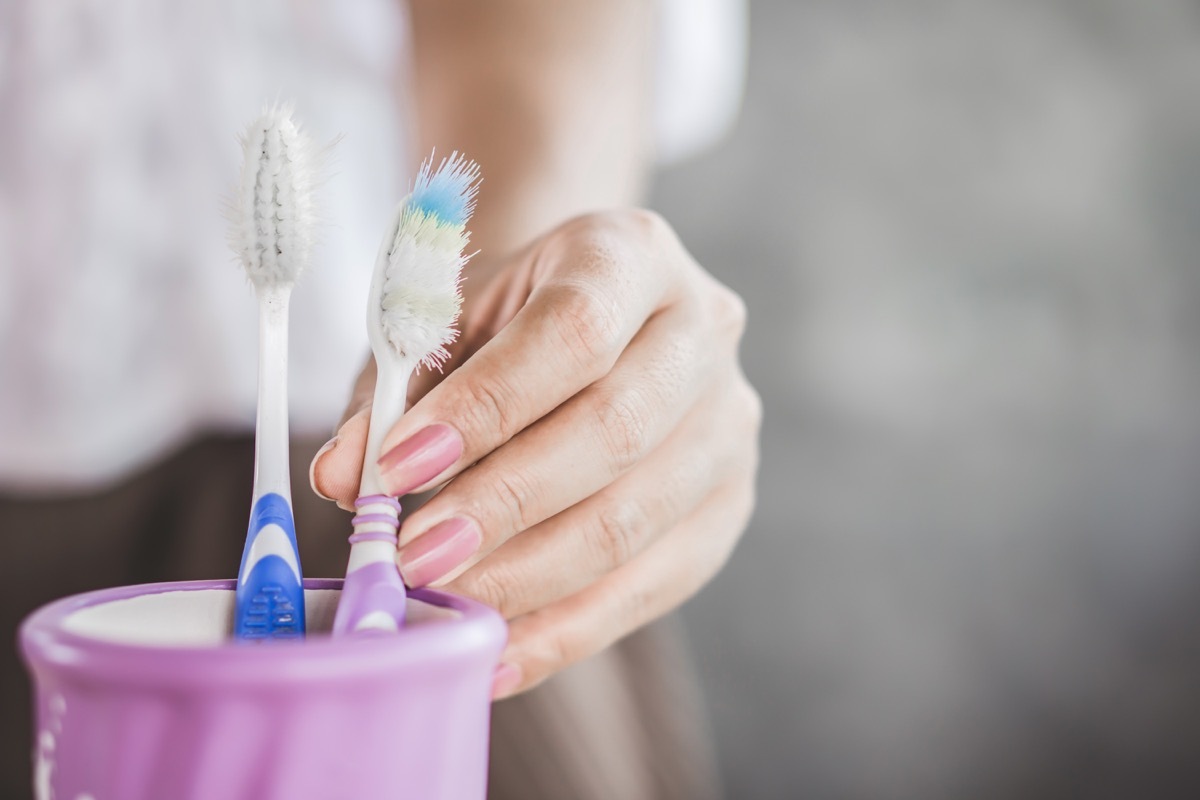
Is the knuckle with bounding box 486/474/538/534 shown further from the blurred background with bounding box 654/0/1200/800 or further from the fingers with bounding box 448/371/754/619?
the blurred background with bounding box 654/0/1200/800

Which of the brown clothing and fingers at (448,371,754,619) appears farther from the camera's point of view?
the brown clothing

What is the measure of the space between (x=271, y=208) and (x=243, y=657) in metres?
0.14

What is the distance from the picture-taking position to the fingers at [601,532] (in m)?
0.33

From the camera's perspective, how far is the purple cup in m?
0.18

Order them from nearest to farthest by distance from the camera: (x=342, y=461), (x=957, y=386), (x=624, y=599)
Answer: (x=342, y=461), (x=624, y=599), (x=957, y=386)

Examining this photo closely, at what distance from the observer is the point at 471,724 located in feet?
0.69

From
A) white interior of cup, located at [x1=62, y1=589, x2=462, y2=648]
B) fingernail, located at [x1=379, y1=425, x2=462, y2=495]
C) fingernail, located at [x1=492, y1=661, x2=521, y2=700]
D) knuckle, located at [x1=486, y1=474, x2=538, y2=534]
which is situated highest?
fingernail, located at [x1=379, y1=425, x2=462, y2=495]

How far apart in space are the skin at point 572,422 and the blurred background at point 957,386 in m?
0.87

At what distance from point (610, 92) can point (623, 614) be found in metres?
0.31

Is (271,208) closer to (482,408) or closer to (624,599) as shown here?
(482,408)

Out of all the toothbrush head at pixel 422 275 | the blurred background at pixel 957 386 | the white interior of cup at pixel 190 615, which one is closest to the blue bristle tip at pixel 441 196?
the toothbrush head at pixel 422 275

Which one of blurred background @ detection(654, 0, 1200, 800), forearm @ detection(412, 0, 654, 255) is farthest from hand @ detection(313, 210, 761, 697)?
blurred background @ detection(654, 0, 1200, 800)

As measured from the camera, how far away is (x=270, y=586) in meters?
0.24

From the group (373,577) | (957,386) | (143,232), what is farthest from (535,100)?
(957,386)
